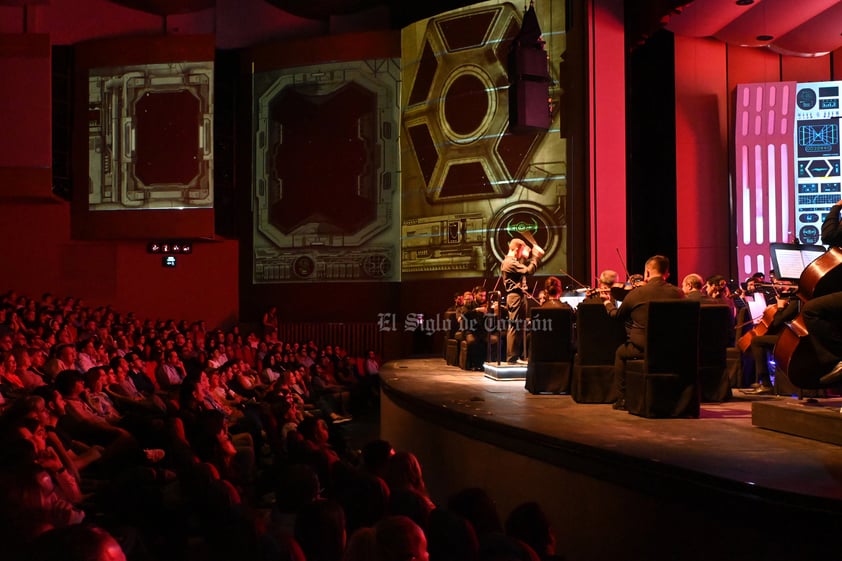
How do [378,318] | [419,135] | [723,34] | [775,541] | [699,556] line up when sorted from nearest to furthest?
[775,541] → [699,556] → [723,34] → [419,135] → [378,318]

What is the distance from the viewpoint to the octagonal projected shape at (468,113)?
12938 millimetres

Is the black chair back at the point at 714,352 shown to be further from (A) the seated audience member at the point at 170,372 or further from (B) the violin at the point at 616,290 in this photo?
(A) the seated audience member at the point at 170,372

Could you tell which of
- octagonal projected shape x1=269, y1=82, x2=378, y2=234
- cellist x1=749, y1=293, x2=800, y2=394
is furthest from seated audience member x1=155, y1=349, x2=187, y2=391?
octagonal projected shape x1=269, y1=82, x2=378, y2=234

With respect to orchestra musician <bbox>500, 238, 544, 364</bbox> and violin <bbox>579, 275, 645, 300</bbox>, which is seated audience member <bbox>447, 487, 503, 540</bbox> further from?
orchestra musician <bbox>500, 238, 544, 364</bbox>

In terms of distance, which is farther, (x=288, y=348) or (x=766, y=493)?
(x=288, y=348)

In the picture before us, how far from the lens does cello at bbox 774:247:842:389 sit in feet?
13.6

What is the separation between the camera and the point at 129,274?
15.6 m

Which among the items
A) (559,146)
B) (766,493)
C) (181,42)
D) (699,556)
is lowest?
(699,556)

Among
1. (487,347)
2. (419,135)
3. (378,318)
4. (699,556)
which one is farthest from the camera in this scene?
(378,318)

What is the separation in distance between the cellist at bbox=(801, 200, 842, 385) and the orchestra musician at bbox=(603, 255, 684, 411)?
1093 millimetres

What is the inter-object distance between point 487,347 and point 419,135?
18.9ft

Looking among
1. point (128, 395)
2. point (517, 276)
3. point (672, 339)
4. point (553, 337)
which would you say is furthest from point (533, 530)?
point (517, 276)

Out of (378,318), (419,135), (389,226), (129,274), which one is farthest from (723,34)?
(129,274)

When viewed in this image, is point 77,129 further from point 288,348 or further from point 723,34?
point 723,34
